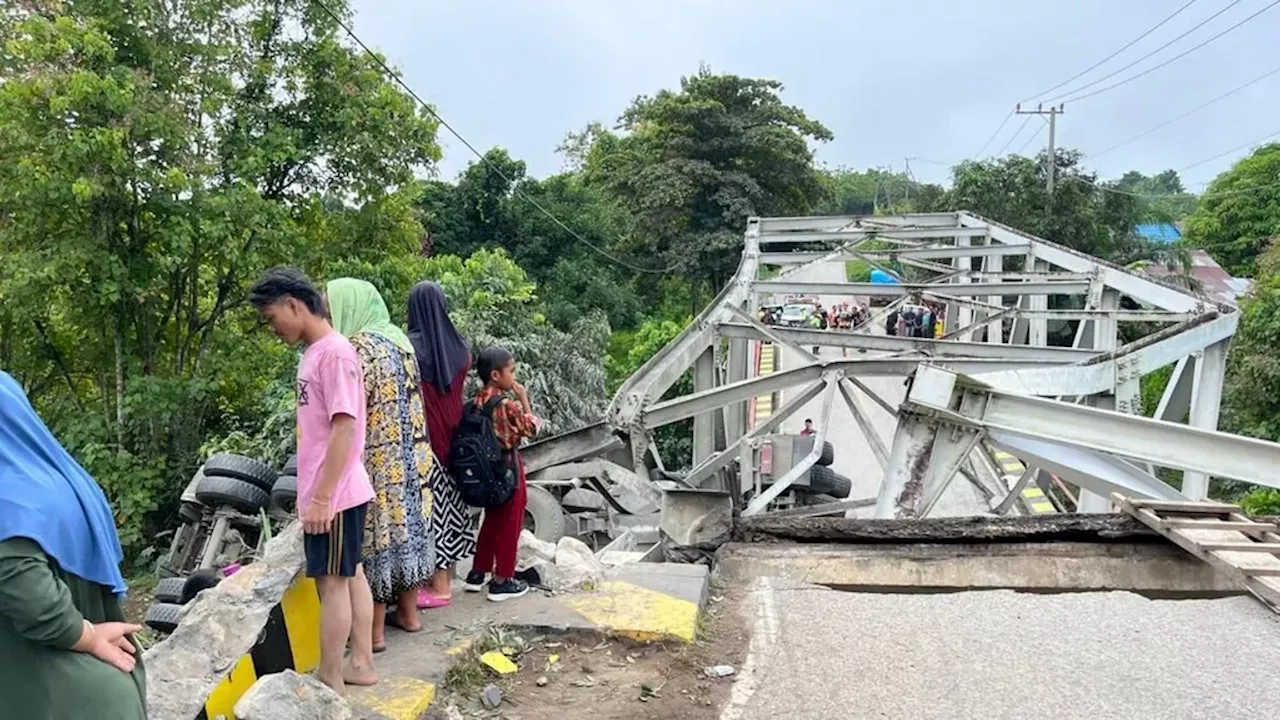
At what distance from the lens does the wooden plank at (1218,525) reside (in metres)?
4.06

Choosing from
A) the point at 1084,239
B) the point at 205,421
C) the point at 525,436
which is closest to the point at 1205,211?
the point at 1084,239

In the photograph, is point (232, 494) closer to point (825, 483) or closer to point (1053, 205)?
point (825, 483)

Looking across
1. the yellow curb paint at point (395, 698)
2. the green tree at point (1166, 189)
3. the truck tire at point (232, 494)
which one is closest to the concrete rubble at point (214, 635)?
the yellow curb paint at point (395, 698)

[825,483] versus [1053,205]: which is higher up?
[1053,205]

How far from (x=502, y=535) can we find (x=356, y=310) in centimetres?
123

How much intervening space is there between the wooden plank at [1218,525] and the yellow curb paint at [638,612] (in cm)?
230

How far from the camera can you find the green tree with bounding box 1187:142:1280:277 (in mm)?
31797

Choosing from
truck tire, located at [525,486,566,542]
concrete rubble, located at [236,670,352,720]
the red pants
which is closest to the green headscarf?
the red pants

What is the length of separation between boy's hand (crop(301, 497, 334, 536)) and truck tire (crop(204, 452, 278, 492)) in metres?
2.66

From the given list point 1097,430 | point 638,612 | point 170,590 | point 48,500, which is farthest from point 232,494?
point 1097,430

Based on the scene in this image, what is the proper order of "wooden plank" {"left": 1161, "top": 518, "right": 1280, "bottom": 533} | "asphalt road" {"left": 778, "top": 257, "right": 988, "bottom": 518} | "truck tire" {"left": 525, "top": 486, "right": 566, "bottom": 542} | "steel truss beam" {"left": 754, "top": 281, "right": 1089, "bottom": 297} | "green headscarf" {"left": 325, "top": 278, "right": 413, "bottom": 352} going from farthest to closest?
"asphalt road" {"left": 778, "top": 257, "right": 988, "bottom": 518} < "steel truss beam" {"left": 754, "top": 281, "right": 1089, "bottom": 297} < "truck tire" {"left": 525, "top": 486, "right": 566, "bottom": 542} < "wooden plank" {"left": 1161, "top": 518, "right": 1280, "bottom": 533} < "green headscarf" {"left": 325, "top": 278, "right": 413, "bottom": 352}

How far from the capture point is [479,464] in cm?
371

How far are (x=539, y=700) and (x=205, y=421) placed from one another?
12.6 meters

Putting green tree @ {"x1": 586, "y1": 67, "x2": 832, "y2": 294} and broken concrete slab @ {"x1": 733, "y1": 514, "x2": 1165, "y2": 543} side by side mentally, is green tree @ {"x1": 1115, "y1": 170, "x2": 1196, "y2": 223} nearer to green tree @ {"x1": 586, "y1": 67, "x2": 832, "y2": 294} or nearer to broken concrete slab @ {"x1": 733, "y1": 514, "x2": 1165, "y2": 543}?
green tree @ {"x1": 586, "y1": 67, "x2": 832, "y2": 294}
